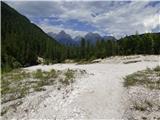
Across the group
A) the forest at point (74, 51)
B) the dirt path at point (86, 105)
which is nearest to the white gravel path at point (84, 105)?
the dirt path at point (86, 105)

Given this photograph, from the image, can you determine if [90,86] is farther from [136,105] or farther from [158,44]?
[158,44]

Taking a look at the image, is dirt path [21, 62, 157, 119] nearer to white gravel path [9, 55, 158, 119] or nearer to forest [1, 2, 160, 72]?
white gravel path [9, 55, 158, 119]

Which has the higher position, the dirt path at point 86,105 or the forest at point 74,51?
the forest at point 74,51

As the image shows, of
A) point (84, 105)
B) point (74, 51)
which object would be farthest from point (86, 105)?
point (74, 51)

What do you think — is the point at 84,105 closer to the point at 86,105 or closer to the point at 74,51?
the point at 86,105

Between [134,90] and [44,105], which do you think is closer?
[44,105]

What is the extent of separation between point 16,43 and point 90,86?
13485 cm

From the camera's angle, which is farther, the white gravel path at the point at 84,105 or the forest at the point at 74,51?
the forest at the point at 74,51

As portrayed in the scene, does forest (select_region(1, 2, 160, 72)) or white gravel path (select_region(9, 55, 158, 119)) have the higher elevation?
forest (select_region(1, 2, 160, 72))

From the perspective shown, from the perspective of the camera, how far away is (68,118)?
19.0 meters

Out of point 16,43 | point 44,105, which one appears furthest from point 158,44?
point 44,105

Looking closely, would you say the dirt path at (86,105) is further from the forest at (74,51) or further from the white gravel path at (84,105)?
the forest at (74,51)

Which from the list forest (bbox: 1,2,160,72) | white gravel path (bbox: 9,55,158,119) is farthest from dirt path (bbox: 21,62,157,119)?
forest (bbox: 1,2,160,72)

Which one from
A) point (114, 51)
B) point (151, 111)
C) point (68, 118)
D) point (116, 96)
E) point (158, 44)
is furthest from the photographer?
point (114, 51)
